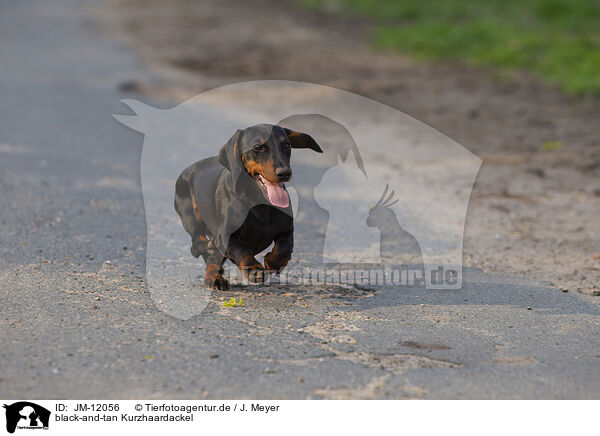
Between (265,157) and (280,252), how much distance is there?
542 mm

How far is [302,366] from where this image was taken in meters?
3.65

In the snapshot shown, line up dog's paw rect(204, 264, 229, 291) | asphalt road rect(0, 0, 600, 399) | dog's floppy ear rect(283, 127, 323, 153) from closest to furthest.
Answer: asphalt road rect(0, 0, 600, 399), dog's floppy ear rect(283, 127, 323, 153), dog's paw rect(204, 264, 229, 291)

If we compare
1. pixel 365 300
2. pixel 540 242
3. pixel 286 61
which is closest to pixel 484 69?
pixel 286 61

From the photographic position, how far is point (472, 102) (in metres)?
11.0

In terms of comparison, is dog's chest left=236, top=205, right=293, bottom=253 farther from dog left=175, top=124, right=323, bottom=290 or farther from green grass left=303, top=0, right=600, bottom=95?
green grass left=303, top=0, right=600, bottom=95

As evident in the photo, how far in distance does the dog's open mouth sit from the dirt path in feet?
6.22

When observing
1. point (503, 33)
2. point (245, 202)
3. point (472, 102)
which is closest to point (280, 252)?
point (245, 202)

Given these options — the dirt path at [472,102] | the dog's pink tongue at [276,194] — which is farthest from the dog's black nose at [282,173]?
the dirt path at [472,102]

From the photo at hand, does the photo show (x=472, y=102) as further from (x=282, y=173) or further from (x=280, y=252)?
(x=282, y=173)

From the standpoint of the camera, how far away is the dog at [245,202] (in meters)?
3.95

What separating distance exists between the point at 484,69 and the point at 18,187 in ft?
27.5

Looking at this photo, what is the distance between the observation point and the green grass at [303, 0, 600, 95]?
495 inches

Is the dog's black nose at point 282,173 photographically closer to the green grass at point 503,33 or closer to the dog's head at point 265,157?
the dog's head at point 265,157
